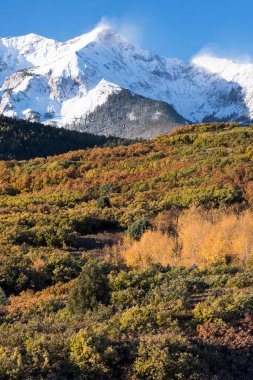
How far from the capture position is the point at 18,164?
216 ft

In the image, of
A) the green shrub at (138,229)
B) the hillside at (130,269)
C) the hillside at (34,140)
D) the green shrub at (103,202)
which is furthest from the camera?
the hillside at (34,140)

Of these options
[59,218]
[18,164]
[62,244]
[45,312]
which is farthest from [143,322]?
[18,164]

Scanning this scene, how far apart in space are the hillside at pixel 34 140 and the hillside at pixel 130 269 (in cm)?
8571

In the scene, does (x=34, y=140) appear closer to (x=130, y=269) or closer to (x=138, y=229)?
(x=138, y=229)

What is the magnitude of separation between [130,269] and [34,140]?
136 metres

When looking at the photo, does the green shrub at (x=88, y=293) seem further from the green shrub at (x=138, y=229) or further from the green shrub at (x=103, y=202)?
the green shrub at (x=103, y=202)

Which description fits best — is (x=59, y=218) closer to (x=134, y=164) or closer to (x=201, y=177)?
(x=201, y=177)

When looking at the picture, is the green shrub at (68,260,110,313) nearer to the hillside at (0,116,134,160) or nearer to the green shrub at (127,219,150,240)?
the green shrub at (127,219,150,240)

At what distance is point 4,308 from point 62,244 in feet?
43.2

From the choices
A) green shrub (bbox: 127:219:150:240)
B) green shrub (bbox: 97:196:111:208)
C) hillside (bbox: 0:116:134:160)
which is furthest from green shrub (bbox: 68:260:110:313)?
hillside (bbox: 0:116:134:160)

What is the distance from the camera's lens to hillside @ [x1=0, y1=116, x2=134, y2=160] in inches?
5566

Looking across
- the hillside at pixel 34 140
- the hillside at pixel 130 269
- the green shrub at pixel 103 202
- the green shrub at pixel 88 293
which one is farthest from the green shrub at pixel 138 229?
the hillside at pixel 34 140

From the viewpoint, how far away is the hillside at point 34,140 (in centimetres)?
14138

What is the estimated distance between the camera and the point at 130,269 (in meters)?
21.2
